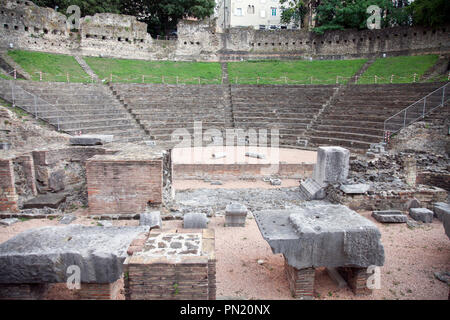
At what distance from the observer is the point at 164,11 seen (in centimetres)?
3155

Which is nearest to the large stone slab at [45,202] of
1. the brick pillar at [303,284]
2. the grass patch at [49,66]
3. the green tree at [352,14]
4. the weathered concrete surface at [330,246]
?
the weathered concrete surface at [330,246]

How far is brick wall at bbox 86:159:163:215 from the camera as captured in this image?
22.5ft

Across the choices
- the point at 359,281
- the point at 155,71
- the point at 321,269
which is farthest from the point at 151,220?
the point at 155,71

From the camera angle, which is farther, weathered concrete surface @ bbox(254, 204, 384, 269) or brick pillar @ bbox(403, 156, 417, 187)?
brick pillar @ bbox(403, 156, 417, 187)

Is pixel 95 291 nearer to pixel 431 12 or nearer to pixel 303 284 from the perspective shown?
pixel 303 284

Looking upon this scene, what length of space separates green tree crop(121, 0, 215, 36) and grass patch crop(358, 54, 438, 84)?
1880cm

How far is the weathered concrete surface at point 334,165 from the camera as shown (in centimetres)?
902

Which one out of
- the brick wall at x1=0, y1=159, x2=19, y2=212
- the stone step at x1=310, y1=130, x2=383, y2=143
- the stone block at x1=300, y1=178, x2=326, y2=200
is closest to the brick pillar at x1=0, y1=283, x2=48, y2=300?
the brick wall at x1=0, y1=159, x2=19, y2=212

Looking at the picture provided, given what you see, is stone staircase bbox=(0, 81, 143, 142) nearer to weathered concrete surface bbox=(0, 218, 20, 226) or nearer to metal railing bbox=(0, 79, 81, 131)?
metal railing bbox=(0, 79, 81, 131)

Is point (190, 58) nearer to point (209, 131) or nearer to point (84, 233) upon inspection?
point (209, 131)

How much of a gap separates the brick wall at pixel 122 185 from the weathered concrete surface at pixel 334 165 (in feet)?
17.4

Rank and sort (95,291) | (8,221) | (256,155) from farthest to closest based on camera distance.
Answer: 1. (256,155)
2. (8,221)
3. (95,291)

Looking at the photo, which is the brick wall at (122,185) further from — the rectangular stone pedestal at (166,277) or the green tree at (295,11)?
the green tree at (295,11)

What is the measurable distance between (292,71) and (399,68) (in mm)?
8906
